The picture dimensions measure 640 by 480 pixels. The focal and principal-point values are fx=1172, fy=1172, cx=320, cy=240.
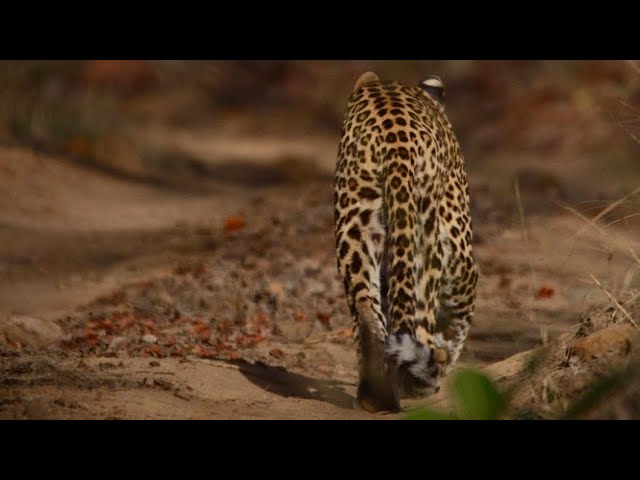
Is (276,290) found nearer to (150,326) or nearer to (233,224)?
(150,326)

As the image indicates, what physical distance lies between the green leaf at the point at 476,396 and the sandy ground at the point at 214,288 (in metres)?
2.78

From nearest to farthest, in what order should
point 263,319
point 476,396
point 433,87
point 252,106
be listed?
point 476,396, point 433,87, point 263,319, point 252,106

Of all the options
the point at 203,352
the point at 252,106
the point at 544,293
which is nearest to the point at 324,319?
the point at 203,352

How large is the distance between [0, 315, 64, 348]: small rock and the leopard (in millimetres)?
2383

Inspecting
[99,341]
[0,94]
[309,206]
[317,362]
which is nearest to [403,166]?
[317,362]

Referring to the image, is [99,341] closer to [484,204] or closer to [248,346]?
[248,346]

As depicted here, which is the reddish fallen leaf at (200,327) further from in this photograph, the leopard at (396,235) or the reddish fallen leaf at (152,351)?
the leopard at (396,235)

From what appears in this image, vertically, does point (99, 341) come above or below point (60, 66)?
below

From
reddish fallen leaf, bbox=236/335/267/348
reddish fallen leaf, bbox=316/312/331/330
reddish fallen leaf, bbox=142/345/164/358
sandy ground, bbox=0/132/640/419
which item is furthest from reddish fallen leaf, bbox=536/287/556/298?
reddish fallen leaf, bbox=142/345/164/358

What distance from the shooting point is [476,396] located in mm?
2824

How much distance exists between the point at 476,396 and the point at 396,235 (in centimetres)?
310

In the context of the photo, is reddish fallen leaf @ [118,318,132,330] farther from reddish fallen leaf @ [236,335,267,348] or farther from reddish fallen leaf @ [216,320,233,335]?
reddish fallen leaf @ [236,335,267,348]

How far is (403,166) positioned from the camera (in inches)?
237
